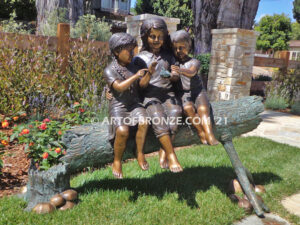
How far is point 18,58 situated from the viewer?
482 cm

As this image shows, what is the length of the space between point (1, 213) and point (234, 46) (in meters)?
5.90

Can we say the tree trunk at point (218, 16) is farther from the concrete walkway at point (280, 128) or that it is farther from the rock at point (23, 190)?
the rock at point (23, 190)

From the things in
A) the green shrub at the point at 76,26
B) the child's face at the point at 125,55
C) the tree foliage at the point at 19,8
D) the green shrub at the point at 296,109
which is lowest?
the green shrub at the point at 296,109

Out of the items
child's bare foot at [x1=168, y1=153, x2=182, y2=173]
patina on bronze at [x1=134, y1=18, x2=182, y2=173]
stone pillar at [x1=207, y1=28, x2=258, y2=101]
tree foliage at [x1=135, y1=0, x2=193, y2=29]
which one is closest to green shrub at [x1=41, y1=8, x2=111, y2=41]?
stone pillar at [x1=207, y1=28, x2=258, y2=101]

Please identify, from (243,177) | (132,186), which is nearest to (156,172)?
(132,186)

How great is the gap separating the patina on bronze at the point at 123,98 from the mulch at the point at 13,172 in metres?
1.62

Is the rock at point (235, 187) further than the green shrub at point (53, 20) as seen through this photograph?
No

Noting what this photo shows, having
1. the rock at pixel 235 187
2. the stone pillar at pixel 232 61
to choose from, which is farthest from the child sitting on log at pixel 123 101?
the stone pillar at pixel 232 61

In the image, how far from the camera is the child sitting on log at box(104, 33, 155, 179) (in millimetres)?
2334

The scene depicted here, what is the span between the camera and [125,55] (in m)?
2.40

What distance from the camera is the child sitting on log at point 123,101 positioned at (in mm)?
2334

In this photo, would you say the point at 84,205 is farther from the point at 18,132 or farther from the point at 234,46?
the point at 234,46

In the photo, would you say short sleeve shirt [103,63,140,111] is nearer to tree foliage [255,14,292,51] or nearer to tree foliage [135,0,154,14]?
tree foliage [135,0,154,14]

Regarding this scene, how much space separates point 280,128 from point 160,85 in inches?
210
